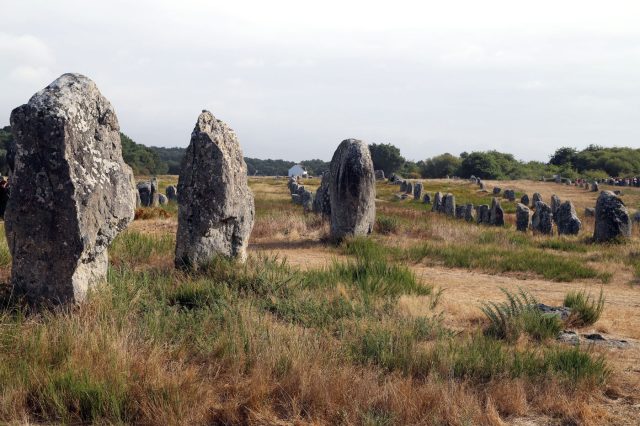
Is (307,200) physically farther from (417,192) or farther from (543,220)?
(417,192)

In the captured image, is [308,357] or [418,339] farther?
[418,339]

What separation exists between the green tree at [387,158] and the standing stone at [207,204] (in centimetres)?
7302

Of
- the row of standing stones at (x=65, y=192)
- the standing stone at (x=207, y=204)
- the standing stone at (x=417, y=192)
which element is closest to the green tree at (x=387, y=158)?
the standing stone at (x=417, y=192)

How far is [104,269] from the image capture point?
22.6ft

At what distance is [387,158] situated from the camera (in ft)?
270

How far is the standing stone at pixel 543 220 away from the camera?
20500mm

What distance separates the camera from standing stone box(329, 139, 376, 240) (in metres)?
14.9

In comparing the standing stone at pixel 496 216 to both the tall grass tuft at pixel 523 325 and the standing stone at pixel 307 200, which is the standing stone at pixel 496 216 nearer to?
the standing stone at pixel 307 200

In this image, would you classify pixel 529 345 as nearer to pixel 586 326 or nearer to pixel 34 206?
pixel 586 326

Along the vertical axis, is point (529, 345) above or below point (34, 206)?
below

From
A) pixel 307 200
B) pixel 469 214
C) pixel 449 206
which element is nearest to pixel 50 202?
pixel 469 214

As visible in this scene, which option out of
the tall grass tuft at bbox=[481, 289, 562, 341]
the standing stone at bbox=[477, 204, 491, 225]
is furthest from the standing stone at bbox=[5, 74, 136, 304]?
the standing stone at bbox=[477, 204, 491, 225]

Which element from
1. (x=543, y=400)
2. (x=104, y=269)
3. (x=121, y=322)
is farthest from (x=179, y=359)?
(x=543, y=400)

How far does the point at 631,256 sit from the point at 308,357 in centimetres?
1191
